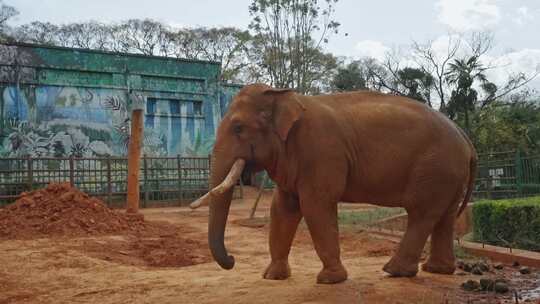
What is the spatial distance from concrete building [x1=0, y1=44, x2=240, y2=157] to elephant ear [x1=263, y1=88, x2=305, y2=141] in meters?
19.7

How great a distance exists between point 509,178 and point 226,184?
1485 centimetres

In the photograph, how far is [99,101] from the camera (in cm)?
2472

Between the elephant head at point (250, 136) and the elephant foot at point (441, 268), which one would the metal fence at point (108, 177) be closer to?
the elephant head at point (250, 136)

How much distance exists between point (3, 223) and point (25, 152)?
12.0 m

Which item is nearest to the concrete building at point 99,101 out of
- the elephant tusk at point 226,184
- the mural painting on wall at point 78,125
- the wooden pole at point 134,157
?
the mural painting on wall at point 78,125

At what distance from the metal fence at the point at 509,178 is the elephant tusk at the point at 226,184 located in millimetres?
13527

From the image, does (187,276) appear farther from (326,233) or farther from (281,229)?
(326,233)

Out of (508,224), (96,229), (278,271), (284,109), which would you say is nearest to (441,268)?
(278,271)

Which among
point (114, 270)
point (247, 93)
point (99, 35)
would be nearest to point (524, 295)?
point (247, 93)

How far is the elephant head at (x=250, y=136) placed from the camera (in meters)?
5.42

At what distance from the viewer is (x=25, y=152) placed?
2302cm

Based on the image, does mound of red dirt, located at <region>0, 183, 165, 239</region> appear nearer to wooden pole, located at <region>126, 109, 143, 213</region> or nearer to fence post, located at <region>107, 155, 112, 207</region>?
wooden pole, located at <region>126, 109, 143, 213</region>

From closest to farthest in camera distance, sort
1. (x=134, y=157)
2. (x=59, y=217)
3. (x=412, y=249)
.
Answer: (x=412, y=249)
(x=59, y=217)
(x=134, y=157)

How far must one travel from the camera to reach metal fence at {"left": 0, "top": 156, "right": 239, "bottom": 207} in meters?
20.2
